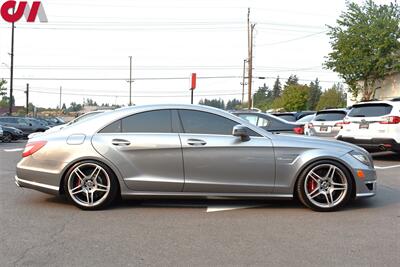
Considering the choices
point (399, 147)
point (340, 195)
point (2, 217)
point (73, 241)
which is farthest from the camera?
point (399, 147)

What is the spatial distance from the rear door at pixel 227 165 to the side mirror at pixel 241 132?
0.06 meters

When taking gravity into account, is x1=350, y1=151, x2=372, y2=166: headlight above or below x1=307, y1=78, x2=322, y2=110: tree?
below

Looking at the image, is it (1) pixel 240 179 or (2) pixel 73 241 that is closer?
Result: (2) pixel 73 241

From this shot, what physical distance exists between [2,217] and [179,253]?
8.70ft

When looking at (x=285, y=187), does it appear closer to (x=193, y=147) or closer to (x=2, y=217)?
(x=193, y=147)

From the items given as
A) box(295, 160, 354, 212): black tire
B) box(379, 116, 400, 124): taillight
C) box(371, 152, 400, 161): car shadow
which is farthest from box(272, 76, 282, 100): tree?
box(295, 160, 354, 212): black tire

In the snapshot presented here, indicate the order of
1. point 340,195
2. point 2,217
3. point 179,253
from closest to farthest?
point 179,253
point 2,217
point 340,195

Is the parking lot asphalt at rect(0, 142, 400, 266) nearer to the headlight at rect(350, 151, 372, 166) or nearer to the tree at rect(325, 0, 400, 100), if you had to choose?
the headlight at rect(350, 151, 372, 166)

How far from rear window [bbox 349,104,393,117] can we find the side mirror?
280 inches

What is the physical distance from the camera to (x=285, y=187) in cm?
639

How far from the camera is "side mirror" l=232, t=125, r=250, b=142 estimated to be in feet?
20.7

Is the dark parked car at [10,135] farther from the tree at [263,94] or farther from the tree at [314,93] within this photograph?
the tree at [263,94]

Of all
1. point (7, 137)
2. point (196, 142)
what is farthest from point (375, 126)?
point (7, 137)

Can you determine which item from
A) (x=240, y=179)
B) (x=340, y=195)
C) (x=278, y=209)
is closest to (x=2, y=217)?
(x=240, y=179)
